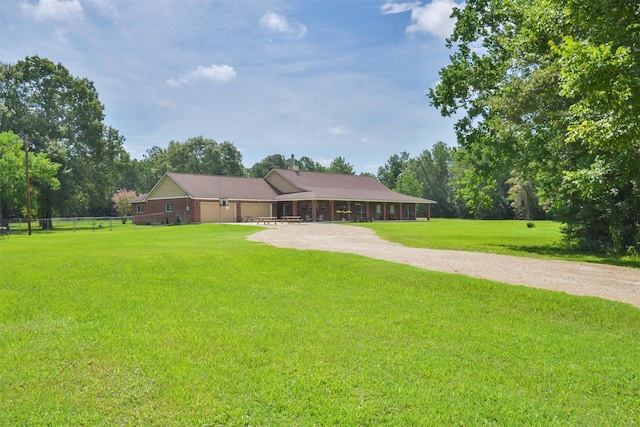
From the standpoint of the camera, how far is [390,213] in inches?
1975

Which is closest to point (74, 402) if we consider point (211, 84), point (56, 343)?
point (56, 343)

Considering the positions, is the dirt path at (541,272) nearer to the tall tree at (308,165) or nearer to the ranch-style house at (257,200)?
the ranch-style house at (257,200)

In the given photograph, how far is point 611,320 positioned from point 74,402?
649 cm

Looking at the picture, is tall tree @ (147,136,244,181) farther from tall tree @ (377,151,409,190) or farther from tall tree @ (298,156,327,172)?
tall tree @ (377,151,409,190)

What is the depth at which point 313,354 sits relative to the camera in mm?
4488

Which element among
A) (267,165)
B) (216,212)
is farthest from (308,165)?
(216,212)

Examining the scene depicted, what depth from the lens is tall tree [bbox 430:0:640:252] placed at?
7.27 m

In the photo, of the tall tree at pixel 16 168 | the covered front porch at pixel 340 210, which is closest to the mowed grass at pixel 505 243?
the covered front porch at pixel 340 210

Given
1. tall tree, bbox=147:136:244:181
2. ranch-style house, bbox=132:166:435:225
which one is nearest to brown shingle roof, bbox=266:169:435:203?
ranch-style house, bbox=132:166:435:225

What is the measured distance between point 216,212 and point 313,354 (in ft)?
127

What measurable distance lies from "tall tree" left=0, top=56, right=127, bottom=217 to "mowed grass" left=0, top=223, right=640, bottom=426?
40.3 meters

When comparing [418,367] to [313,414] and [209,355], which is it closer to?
[313,414]

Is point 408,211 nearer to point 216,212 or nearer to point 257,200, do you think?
point 257,200

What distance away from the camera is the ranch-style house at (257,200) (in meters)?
41.2
